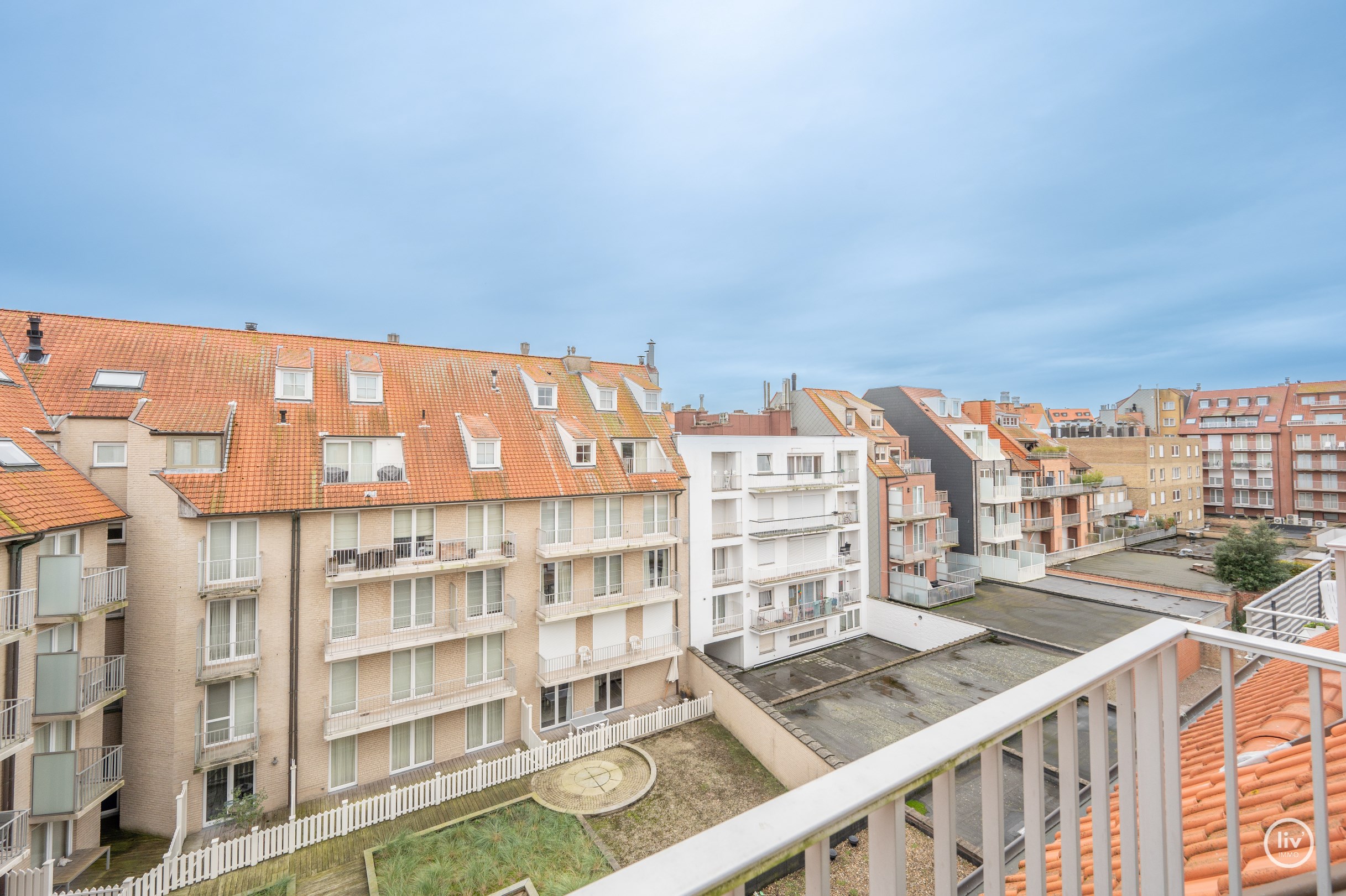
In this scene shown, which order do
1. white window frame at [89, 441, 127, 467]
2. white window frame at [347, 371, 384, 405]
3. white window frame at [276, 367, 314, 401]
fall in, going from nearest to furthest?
white window frame at [89, 441, 127, 467], white window frame at [276, 367, 314, 401], white window frame at [347, 371, 384, 405]

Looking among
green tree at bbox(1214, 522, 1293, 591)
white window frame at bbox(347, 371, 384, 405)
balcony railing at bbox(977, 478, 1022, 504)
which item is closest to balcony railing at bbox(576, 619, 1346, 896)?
white window frame at bbox(347, 371, 384, 405)

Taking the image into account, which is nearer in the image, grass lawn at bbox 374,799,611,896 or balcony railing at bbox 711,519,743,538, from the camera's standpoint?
grass lawn at bbox 374,799,611,896

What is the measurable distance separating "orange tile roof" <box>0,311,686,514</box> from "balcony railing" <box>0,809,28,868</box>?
22.5ft

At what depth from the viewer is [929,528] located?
108ft

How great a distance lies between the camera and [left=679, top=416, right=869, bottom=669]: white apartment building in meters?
25.0

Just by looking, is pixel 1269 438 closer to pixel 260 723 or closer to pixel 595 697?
pixel 595 697

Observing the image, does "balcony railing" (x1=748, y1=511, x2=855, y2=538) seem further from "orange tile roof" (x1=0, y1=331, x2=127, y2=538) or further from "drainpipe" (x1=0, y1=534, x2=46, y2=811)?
"drainpipe" (x1=0, y1=534, x2=46, y2=811)

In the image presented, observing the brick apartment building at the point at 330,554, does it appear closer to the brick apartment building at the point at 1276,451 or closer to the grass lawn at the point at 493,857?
the grass lawn at the point at 493,857

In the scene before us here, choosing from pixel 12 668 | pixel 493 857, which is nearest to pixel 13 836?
pixel 12 668

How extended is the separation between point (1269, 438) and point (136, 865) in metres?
80.3

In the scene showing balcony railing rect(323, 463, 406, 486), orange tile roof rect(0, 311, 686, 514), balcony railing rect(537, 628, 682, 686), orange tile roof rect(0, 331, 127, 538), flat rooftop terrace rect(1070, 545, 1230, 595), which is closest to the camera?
orange tile roof rect(0, 331, 127, 538)

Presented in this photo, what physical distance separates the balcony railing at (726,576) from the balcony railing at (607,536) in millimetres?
3180

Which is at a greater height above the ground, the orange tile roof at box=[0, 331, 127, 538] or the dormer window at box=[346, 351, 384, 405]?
the dormer window at box=[346, 351, 384, 405]

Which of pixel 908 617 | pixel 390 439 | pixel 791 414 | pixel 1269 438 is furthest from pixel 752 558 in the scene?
pixel 1269 438
